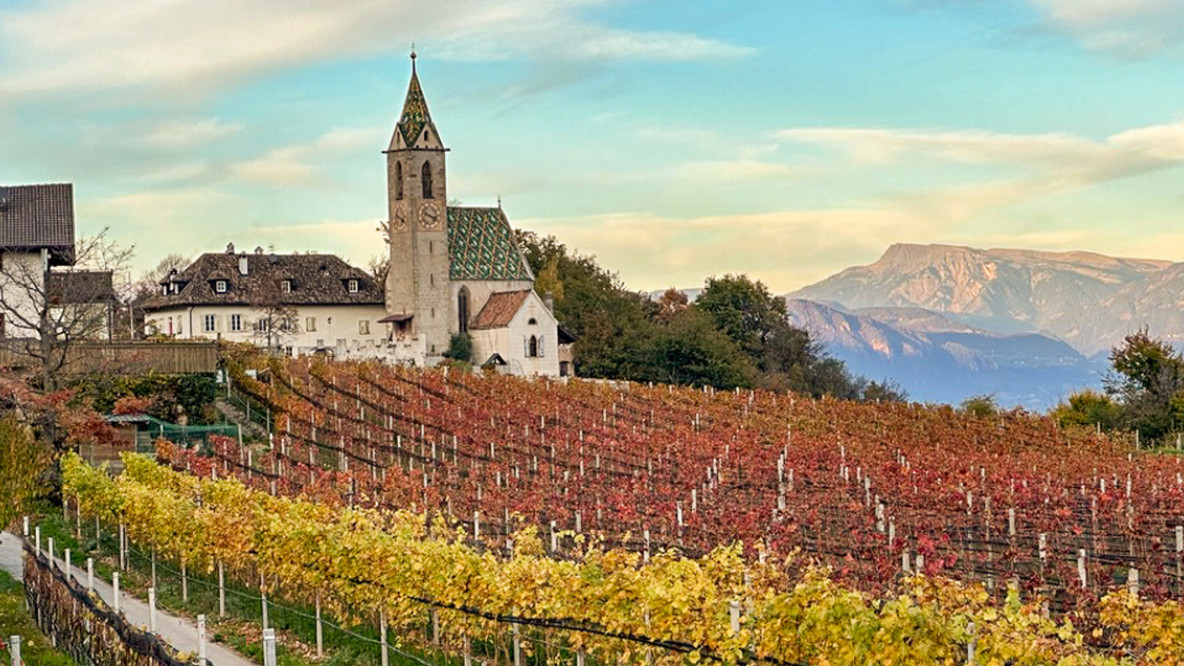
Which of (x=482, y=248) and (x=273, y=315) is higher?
(x=482, y=248)

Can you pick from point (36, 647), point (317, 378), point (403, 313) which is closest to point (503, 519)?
point (36, 647)

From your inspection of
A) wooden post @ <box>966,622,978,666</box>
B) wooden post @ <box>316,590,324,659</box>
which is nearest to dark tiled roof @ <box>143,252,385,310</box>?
wooden post @ <box>316,590,324,659</box>

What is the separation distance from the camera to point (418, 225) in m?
82.1

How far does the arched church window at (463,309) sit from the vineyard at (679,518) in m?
20.4

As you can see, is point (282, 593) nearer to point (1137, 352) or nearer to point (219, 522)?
point (219, 522)

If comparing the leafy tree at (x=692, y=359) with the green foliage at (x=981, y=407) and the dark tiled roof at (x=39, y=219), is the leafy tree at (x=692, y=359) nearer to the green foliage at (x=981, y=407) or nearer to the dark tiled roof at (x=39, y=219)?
the green foliage at (x=981, y=407)

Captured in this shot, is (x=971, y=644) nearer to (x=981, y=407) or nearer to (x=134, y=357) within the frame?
(x=134, y=357)

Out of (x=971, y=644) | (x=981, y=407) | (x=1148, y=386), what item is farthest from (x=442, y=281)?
(x=971, y=644)

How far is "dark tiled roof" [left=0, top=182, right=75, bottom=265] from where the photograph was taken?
190 ft

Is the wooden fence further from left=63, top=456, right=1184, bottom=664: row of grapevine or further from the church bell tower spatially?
the church bell tower

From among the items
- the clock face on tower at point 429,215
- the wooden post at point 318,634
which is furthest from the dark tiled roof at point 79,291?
the clock face on tower at point 429,215

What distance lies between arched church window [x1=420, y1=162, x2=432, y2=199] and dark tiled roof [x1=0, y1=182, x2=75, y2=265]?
25312 mm

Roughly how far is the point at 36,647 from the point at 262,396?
1154 inches

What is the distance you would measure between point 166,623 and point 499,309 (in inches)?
2281
